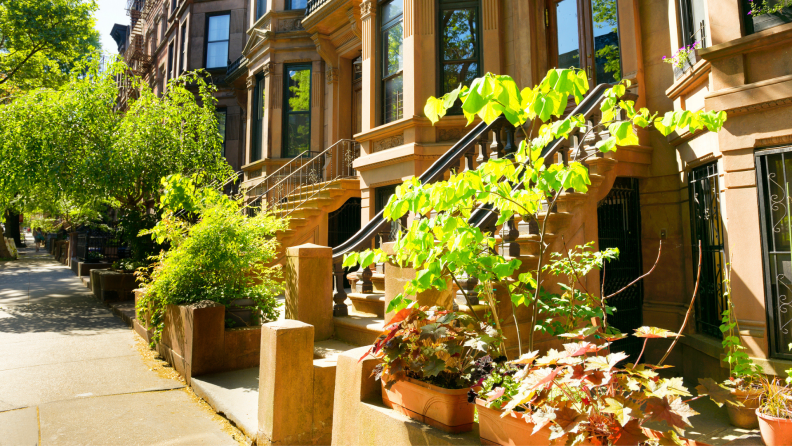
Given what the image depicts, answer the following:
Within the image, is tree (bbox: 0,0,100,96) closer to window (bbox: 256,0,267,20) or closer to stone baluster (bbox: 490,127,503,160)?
window (bbox: 256,0,267,20)

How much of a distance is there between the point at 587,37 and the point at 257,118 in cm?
1125

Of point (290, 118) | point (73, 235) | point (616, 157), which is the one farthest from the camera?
point (73, 235)

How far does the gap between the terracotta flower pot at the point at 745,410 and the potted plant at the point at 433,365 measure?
2.71 meters

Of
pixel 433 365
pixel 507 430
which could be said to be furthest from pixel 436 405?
pixel 507 430

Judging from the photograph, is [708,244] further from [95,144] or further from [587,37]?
[95,144]

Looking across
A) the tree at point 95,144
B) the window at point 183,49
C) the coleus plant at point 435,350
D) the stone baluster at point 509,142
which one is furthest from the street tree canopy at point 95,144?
the window at point 183,49

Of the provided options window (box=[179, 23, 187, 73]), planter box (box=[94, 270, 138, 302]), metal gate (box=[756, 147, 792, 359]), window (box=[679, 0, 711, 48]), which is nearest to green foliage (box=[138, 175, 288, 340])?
planter box (box=[94, 270, 138, 302])

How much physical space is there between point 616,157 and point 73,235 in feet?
68.1

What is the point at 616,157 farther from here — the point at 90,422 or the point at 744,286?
the point at 90,422

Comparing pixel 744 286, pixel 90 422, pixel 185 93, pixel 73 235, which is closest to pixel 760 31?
pixel 744 286

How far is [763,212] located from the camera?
17.1 ft

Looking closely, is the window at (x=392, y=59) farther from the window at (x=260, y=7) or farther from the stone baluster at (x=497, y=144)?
the window at (x=260, y=7)

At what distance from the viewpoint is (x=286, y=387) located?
377cm

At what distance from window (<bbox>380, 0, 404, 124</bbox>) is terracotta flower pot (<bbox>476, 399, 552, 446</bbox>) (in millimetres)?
8521
